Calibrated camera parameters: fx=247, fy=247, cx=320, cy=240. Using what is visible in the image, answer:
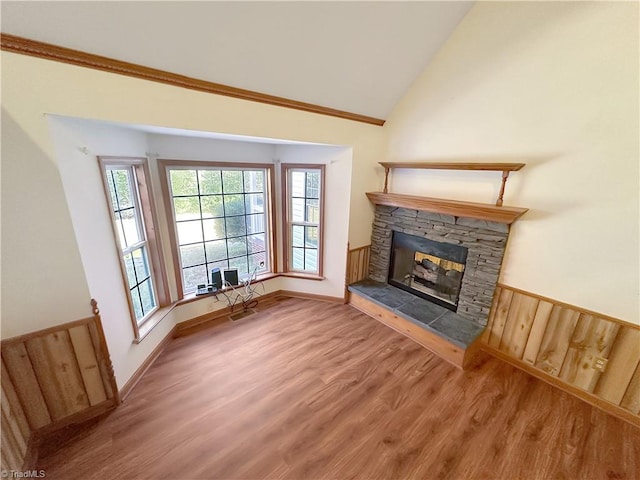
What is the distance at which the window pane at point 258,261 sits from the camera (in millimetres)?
3551

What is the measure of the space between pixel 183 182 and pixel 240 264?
50.0 inches

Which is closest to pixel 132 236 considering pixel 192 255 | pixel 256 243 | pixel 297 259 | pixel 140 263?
pixel 140 263

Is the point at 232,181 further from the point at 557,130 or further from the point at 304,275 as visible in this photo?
the point at 557,130

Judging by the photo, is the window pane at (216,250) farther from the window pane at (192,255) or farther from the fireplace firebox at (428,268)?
the fireplace firebox at (428,268)

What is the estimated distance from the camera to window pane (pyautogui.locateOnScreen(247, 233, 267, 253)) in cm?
346

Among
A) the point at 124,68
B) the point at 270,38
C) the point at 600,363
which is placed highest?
the point at 270,38

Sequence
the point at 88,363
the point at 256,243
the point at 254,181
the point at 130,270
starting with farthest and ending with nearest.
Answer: the point at 256,243
the point at 254,181
the point at 130,270
the point at 88,363

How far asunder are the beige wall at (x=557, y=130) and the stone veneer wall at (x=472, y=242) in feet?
0.45

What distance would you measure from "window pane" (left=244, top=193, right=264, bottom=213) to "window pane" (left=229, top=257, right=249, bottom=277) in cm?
68

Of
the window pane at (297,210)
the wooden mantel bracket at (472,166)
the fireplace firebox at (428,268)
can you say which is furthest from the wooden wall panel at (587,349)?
the window pane at (297,210)

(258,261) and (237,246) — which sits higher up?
(237,246)

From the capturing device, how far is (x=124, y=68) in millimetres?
1574

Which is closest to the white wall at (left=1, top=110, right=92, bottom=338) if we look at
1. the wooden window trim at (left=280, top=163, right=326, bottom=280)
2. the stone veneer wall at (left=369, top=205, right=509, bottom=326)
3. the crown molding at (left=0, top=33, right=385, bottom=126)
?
the crown molding at (left=0, top=33, right=385, bottom=126)

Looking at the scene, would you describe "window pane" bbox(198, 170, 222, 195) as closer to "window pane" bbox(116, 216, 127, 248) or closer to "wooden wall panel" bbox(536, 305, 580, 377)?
"window pane" bbox(116, 216, 127, 248)
